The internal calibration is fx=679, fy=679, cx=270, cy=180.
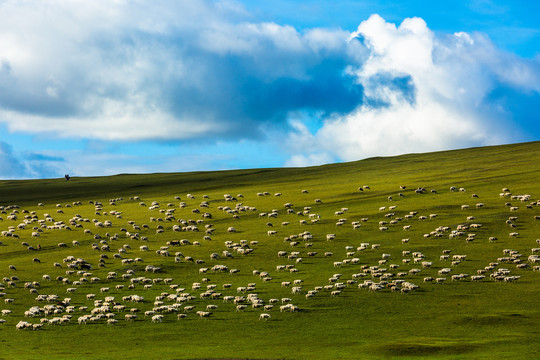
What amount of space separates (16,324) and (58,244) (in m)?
36.8

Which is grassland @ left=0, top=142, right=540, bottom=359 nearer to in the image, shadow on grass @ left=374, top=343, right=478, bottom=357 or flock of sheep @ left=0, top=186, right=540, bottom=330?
shadow on grass @ left=374, top=343, right=478, bottom=357

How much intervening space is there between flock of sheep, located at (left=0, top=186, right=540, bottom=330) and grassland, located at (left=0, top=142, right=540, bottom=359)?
1.24 feet

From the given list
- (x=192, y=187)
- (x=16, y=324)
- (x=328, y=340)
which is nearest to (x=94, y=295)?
(x=16, y=324)

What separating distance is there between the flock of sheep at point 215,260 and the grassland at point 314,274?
38 centimetres

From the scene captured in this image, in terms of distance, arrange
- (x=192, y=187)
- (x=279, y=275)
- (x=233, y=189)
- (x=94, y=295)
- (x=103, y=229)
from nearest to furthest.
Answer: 1. (x=94, y=295)
2. (x=279, y=275)
3. (x=103, y=229)
4. (x=233, y=189)
5. (x=192, y=187)

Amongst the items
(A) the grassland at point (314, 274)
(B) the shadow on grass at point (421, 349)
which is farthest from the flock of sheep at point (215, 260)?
(B) the shadow on grass at point (421, 349)

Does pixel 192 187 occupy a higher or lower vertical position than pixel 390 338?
higher

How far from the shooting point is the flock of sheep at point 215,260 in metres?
60.0

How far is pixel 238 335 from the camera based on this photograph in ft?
164

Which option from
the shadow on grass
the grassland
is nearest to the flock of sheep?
the grassland

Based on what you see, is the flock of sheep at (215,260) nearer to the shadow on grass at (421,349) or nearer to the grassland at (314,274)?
the grassland at (314,274)

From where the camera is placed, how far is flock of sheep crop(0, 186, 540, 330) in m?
60.0

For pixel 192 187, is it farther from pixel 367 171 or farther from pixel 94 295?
pixel 94 295

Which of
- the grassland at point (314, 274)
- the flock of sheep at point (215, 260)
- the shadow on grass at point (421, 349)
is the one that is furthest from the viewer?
the flock of sheep at point (215, 260)
